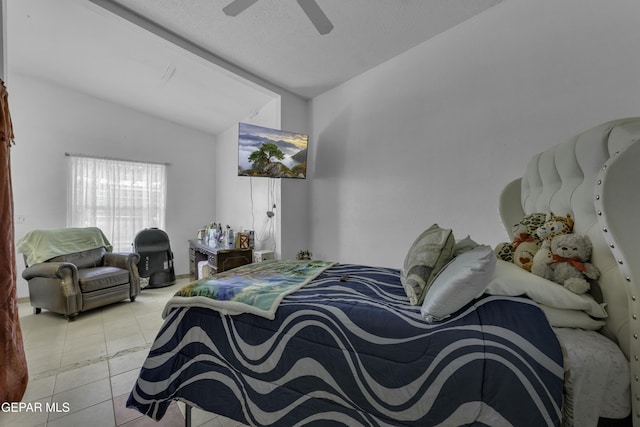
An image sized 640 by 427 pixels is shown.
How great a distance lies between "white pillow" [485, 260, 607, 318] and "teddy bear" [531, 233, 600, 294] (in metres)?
0.04

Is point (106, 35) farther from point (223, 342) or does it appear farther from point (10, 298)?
point (223, 342)

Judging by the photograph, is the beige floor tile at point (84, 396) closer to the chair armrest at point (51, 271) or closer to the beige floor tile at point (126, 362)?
the beige floor tile at point (126, 362)

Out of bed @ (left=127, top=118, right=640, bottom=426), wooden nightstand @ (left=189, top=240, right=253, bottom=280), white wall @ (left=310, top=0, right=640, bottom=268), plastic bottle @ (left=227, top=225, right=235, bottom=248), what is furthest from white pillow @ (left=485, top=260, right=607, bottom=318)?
plastic bottle @ (left=227, top=225, right=235, bottom=248)

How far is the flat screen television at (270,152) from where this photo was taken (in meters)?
2.93

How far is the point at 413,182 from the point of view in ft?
8.20

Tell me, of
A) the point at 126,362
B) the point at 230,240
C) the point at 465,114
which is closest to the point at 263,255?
the point at 230,240

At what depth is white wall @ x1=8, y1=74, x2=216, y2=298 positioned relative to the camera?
3.49 m

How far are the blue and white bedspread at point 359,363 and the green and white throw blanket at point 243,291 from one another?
0.18 ft

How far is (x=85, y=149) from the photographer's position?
3914 millimetres

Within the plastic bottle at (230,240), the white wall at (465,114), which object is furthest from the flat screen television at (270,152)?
the plastic bottle at (230,240)

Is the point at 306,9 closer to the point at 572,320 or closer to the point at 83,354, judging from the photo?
the point at 572,320

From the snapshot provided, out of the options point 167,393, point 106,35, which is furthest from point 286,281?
point 106,35

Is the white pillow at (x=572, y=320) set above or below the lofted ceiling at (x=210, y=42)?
below

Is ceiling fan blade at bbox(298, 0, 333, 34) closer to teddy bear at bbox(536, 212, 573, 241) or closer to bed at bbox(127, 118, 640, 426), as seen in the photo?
bed at bbox(127, 118, 640, 426)
